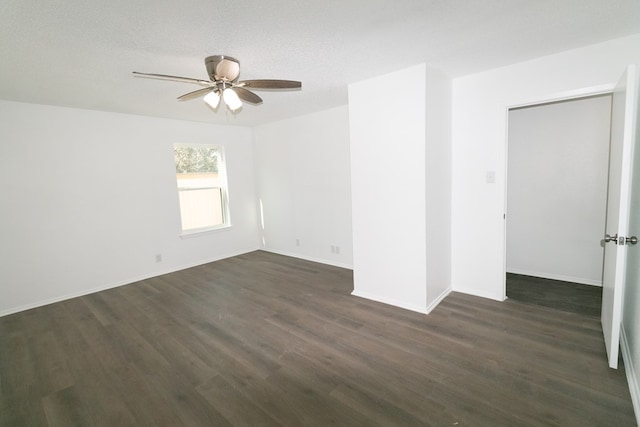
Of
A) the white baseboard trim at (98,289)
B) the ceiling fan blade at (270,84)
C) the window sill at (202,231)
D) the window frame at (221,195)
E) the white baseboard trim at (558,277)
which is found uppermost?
the ceiling fan blade at (270,84)

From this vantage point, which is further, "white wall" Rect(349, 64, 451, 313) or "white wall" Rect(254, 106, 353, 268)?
"white wall" Rect(254, 106, 353, 268)

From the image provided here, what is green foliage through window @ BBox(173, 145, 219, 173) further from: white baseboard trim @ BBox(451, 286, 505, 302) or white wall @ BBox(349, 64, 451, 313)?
white baseboard trim @ BBox(451, 286, 505, 302)

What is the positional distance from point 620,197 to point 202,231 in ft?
16.9

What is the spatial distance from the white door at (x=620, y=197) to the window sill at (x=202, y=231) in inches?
201

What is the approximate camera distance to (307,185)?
500 centimetres

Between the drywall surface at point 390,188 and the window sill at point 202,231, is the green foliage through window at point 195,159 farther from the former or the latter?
the drywall surface at point 390,188

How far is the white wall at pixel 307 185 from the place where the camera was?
4.53 metres

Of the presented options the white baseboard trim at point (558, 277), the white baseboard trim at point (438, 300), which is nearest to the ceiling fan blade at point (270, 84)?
the white baseboard trim at point (438, 300)

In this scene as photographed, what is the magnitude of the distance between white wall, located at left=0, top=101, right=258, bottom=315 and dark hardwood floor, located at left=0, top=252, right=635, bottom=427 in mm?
528

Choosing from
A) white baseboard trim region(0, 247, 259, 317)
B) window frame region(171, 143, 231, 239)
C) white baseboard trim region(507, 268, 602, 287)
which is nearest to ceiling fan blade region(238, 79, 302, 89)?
window frame region(171, 143, 231, 239)

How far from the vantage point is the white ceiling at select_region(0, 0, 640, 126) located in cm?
177

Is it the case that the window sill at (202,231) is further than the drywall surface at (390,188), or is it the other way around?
the window sill at (202,231)

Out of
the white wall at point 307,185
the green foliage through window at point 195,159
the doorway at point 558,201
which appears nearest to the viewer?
the doorway at point 558,201

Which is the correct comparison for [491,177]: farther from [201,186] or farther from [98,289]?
[98,289]
